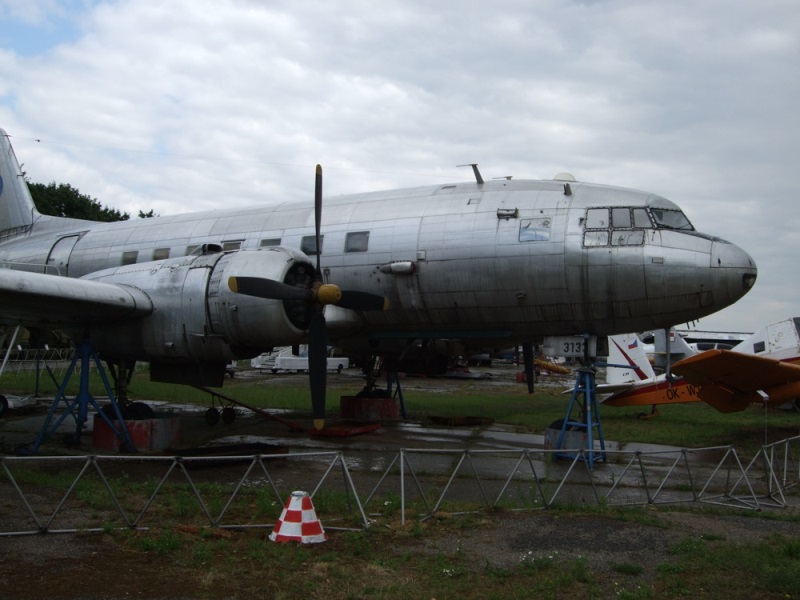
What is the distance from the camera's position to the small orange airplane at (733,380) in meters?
15.0

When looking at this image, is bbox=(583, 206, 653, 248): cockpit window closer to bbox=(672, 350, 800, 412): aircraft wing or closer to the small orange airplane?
the small orange airplane

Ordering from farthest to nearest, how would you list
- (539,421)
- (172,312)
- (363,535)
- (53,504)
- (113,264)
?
(539,421), (113,264), (172,312), (53,504), (363,535)

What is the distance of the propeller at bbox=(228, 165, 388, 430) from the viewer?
40.2 feet

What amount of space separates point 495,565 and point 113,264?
14280 mm

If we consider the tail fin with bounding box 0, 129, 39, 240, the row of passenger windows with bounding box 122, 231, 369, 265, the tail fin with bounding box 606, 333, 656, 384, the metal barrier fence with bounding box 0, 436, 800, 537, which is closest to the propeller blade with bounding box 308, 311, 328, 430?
the metal barrier fence with bounding box 0, 436, 800, 537

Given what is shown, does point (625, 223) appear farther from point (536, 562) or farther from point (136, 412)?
point (136, 412)

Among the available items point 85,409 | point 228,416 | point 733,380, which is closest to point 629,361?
point 733,380

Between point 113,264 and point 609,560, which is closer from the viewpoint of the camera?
point 609,560

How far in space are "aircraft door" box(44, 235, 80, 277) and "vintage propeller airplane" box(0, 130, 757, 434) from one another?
4.17 m

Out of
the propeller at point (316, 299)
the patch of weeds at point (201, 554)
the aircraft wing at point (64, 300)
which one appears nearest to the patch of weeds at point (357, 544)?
the patch of weeds at point (201, 554)

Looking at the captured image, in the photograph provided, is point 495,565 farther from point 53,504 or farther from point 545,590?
point 53,504

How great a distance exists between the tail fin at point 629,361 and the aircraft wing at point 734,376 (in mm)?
4547

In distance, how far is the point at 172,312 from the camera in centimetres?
1341

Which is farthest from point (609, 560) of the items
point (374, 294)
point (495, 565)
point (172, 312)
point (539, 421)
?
point (539, 421)
